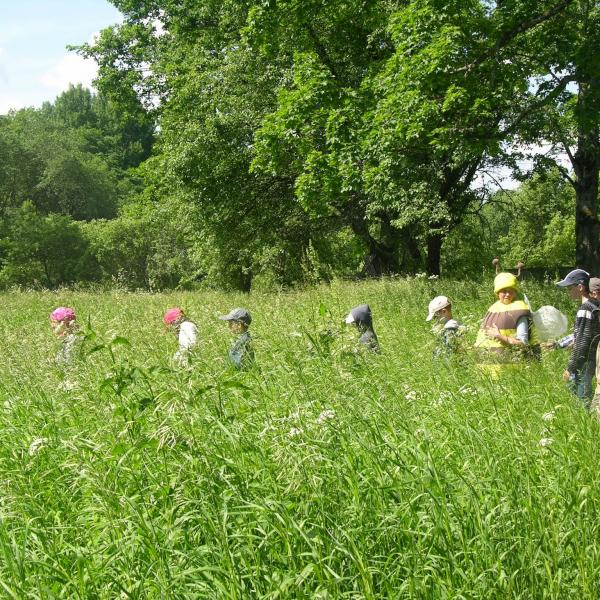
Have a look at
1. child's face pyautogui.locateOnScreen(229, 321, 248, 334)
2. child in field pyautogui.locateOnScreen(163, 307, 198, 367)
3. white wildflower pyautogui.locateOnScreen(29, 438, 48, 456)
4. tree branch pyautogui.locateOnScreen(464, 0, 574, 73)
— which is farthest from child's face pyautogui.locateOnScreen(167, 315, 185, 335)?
tree branch pyautogui.locateOnScreen(464, 0, 574, 73)

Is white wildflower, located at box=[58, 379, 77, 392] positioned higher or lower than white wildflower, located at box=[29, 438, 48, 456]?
higher

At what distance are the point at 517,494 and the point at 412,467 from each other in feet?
1.60

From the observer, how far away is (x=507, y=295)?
573 cm

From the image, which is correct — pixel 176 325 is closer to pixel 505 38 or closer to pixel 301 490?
pixel 301 490

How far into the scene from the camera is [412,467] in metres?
3.24

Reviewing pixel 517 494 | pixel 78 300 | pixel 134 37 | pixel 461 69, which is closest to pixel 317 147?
pixel 461 69

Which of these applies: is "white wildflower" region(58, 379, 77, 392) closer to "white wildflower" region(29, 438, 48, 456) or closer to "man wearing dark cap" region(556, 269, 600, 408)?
"white wildflower" region(29, 438, 48, 456)

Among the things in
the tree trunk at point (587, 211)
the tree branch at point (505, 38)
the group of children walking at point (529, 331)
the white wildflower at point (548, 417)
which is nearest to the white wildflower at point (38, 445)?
the white wildflower at point (548, 417)

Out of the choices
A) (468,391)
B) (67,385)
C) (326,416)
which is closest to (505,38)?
(468,391)

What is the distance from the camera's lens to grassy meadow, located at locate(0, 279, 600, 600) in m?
2.67

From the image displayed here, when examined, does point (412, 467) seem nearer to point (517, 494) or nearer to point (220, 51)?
point (517, 494)

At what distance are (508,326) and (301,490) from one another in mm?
3131

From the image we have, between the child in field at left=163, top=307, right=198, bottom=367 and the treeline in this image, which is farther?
the treeline

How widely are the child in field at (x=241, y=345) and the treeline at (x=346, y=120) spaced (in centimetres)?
327
